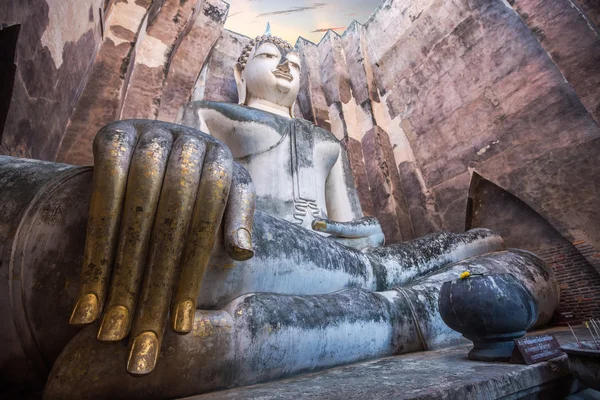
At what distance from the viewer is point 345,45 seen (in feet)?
17.6

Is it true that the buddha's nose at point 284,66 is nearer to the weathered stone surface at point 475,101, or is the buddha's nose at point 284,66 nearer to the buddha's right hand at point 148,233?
the buddha's right hand at point 148,233

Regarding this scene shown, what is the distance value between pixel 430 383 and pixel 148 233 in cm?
82

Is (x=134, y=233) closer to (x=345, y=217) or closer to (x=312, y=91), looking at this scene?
(x=345, y=217)

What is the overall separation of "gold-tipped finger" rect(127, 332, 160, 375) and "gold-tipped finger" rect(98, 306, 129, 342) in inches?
1.7

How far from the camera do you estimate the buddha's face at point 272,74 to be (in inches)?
108

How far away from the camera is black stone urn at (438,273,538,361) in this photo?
3.54 ft

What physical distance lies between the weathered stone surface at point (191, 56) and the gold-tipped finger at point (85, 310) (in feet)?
9.42

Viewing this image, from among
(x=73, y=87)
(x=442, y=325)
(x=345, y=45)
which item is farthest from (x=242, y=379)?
(x=345, y=45)

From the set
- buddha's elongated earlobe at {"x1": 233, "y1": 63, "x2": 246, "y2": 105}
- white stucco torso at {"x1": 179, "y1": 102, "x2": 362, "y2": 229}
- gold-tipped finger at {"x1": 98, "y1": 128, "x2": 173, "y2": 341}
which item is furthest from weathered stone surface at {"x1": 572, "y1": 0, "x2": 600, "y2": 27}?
gold-tipped finger at {"x1": 98, "y1": 128, "x2": 173, "y2": 341}

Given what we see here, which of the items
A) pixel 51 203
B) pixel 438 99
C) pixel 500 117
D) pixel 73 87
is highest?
pixel 438 99

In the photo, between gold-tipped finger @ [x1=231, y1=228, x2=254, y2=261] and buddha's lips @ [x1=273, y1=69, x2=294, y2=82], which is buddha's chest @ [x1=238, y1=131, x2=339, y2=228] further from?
gold-tipped finger @ [x1=231, y1=228, x2=254, y2=261]

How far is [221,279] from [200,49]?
3434 mm

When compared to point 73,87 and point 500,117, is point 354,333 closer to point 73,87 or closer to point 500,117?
point 73,87

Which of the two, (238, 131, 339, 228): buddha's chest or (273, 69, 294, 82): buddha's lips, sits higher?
(273, 69, 294, 82): buddha's lips
